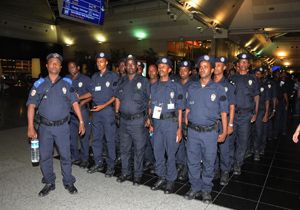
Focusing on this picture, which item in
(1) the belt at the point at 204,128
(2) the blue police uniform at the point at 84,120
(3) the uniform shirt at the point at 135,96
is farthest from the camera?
(2) the blue police uniform at the point at 84,120

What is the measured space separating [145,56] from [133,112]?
9794 mm

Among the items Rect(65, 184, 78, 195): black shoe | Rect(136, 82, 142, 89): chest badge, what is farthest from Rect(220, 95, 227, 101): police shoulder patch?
Rect(65, 184, 78, 195): black shoe

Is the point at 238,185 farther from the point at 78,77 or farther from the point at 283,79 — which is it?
the point at 283,79

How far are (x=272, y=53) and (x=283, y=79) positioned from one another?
645 inches

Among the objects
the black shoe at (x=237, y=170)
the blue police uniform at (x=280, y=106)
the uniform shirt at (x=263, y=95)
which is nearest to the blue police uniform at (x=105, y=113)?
the black shoe at (x=237, y=170)

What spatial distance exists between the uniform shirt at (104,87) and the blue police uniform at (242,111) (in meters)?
1.97

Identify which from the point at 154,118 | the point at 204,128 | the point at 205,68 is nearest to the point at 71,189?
the point at 154,118

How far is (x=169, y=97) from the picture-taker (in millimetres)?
3438

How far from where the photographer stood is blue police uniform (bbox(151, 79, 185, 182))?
343cm

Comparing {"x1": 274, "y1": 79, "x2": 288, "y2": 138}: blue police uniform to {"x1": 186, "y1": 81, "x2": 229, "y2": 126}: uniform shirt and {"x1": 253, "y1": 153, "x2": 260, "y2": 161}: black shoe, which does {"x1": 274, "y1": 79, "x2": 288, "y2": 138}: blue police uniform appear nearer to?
{"x1": 253, "y1": 153, "x2": 260, "y2": 161}: black shoe

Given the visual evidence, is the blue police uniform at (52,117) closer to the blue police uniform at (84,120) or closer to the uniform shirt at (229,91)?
the blue police uniform at (84,120)

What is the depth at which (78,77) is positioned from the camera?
4352mm

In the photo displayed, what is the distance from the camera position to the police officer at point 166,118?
3.43 m

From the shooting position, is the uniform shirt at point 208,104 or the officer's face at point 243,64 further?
the officer's face at point 243,64
